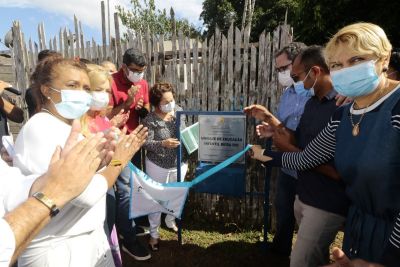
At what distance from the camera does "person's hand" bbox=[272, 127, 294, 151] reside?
2.55m

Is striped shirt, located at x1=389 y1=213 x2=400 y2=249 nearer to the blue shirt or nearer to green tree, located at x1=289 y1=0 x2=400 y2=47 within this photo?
the blue shirt

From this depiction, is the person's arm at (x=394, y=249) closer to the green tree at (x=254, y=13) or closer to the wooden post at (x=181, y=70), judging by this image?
the wooden post at (x=181, y=70)

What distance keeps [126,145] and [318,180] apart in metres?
1.34

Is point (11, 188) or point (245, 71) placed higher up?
point (245, 71)

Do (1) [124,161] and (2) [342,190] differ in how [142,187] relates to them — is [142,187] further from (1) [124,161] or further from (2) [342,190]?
(2) [342,190]

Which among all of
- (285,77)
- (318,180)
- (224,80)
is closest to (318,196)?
(318,180)

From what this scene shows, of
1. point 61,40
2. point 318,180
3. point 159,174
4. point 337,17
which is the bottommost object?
point 159,174

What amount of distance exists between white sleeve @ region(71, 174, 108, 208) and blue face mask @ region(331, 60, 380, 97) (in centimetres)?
141

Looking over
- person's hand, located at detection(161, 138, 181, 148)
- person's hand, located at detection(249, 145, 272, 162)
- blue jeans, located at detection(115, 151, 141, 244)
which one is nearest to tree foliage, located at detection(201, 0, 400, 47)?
person's hand, located at detection(161, 138, 181, 148)

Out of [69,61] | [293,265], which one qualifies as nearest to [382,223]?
[293,265]

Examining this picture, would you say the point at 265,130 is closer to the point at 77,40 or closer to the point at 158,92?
the point at 158,92

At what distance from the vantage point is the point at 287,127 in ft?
9.98

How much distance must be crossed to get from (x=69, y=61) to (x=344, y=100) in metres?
1.93

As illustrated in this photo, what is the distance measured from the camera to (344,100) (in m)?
2.27
